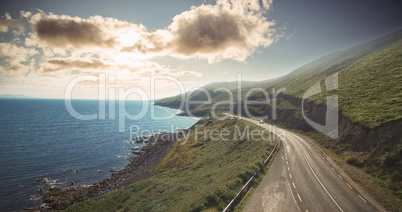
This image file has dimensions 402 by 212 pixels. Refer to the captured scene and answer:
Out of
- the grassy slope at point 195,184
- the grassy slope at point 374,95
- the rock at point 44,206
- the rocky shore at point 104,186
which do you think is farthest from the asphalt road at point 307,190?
the rock at point 44,206

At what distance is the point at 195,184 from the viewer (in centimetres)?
2838

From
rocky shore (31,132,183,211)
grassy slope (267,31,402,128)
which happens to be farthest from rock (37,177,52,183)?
grassy slope (267,31,402,128)

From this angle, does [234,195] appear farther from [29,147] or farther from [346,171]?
[29,147]

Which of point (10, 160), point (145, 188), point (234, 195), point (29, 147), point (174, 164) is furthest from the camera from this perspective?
point (29, 147)

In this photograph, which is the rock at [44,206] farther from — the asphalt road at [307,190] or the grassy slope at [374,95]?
the grassy slope at [374,95]

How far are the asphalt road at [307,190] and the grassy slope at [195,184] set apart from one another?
2663mm

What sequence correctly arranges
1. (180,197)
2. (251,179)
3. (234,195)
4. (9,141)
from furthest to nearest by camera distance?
1. (9,141)
2. (180,197)
3. (251,179)
4. (234,195)

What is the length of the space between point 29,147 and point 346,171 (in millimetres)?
88668

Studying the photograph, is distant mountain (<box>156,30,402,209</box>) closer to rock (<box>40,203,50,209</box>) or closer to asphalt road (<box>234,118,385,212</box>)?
asphalt road (<box>234,118,385,212</box>)

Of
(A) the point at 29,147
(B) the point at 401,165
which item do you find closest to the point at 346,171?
(B) the point at 401,165

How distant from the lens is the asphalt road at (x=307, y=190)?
16922mm

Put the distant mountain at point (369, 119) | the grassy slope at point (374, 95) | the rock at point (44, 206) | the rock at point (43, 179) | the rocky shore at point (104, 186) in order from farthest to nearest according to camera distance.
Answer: the rock at point (43, 179)
the grassy slope at point (374, 95)
the rocky shore at point (104, 186)
the rock at point (44, 206)
the distant mountain at point (369, 119)

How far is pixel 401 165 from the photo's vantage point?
2231 cm

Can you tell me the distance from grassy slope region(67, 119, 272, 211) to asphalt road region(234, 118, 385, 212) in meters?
2.66
